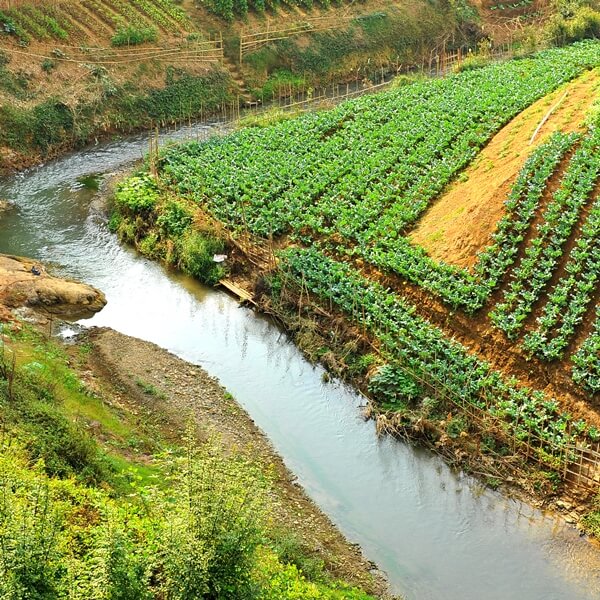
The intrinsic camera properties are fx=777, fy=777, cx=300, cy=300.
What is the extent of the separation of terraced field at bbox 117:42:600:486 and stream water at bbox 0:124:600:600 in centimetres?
146

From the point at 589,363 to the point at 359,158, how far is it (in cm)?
1337

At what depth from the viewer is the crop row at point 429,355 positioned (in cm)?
1772

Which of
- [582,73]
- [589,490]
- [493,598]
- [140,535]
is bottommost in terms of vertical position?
[493,598]

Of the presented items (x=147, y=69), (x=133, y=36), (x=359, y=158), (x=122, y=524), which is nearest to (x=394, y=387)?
(x=122, y=524)

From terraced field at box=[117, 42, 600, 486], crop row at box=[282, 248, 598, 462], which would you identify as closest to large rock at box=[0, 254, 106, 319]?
terraced field at box=[117, 42, 600, 486]

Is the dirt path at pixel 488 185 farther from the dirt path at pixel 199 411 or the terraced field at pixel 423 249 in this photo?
the dirt path at pixel 199 411

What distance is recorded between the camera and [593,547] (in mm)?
15805

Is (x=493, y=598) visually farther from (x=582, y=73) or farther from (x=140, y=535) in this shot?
(x=582, y=73)

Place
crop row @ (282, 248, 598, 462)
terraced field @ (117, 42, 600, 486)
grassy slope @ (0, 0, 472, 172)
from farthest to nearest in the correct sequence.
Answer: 1. grassy slope @ (0, 0, 472, 172)
2. terraced field @ (117, 42, 600, 486)
3. crop row @ (282, 248, 598, 462)

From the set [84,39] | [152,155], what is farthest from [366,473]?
[84,39]

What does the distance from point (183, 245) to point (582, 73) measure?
19.9 metres

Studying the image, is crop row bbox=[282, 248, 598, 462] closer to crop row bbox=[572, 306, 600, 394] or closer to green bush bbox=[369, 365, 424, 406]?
green bush bbox=[369, 365, 424, 406]

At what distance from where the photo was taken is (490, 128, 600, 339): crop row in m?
20.2

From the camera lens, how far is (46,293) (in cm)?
2306
